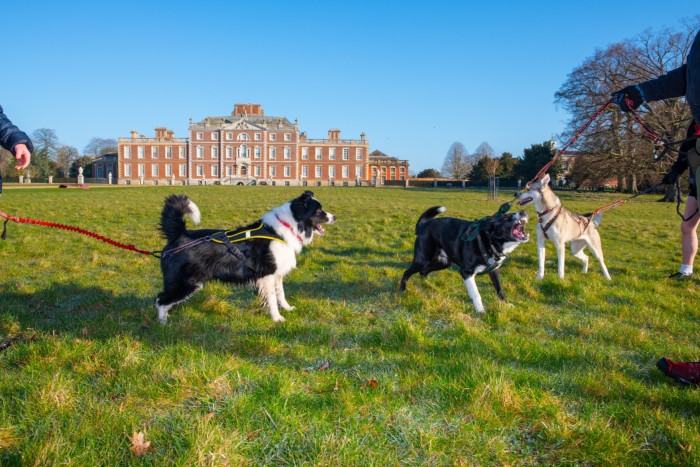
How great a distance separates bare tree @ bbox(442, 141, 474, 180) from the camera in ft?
276

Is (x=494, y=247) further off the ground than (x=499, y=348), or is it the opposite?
(x=494, y=247)

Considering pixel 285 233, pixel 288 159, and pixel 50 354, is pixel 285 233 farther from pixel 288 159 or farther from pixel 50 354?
pixel 288 159

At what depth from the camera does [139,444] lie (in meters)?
2.19

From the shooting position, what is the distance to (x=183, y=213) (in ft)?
15.7

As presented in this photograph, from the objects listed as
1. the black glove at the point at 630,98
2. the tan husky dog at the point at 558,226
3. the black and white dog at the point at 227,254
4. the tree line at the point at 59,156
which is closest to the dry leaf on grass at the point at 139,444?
the black and white dog at the point at 227,254

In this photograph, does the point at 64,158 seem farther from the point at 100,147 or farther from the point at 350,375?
the point at 350,375

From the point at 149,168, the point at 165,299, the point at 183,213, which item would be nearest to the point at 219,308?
the point at 165,299

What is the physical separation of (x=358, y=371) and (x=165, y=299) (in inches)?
98.2

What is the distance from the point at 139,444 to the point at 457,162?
3440 inches

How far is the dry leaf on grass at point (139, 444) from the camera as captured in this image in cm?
216

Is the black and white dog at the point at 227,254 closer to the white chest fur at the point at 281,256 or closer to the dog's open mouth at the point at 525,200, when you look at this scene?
the white chest fur at the point at 281,256

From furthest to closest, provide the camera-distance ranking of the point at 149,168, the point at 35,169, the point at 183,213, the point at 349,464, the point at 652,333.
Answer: the point at 149,168, the point at 35,169, the point at 183,213, the point at 652,333, the point at 349,464

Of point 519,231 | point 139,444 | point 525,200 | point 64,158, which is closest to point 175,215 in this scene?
point 139,444

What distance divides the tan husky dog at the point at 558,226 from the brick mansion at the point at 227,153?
81.7 m
